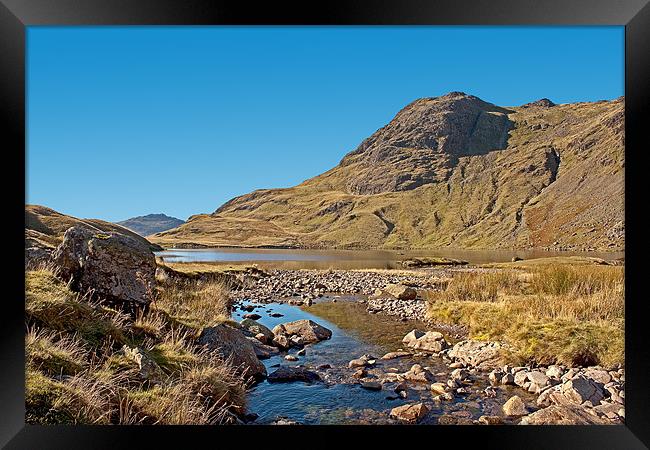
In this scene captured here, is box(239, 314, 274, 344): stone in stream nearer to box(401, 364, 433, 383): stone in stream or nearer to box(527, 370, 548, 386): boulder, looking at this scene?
box(401, 364, 433, 383): stone in stream

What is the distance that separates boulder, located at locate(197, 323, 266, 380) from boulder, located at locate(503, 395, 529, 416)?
2.57 metres

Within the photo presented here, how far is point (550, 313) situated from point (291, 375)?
4.76m

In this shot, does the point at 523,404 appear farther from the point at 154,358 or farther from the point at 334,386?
the point at 154,358

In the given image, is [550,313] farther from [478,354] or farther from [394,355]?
[394,355]

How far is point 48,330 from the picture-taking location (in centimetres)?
305

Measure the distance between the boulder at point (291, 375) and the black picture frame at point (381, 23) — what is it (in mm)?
1980

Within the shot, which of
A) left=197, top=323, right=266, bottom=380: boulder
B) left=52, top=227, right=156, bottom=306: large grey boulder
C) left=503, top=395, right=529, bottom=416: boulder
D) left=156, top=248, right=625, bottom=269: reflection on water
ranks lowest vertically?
left=156, top=248, right=625, bottom=269: reflection on water

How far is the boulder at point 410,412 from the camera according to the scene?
379cm

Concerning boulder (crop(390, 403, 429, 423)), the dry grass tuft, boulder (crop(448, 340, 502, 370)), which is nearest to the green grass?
boulder (crop(448, 340, 502, 370))

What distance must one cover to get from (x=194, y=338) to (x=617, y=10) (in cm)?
452

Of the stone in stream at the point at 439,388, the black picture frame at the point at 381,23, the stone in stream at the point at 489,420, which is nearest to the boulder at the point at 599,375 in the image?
the stone in stream at the point at 489,420

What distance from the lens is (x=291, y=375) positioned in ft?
15.8

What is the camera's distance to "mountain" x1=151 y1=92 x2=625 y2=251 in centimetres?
6366

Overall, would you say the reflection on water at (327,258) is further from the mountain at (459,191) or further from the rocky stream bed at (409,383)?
the rocky stream bed at (409,383)
